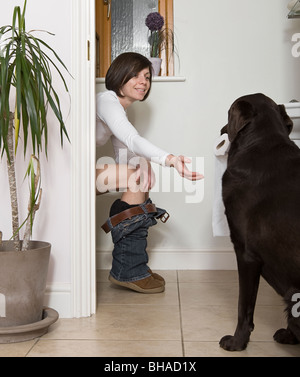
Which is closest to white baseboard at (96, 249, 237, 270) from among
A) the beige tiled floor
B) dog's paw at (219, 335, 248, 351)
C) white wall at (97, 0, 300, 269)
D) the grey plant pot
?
white wall at (97, 0, 300, 269)

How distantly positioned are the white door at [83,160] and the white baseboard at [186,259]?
0.97 m

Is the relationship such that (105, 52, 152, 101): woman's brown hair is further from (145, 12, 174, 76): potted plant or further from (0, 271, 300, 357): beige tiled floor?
(0, 271, 300, 357): beige tiled floor

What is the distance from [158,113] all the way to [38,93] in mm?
1342

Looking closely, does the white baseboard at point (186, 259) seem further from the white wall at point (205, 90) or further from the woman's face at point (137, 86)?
the woman's face at point (137, 86)

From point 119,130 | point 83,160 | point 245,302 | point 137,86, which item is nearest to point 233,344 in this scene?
point 245,302

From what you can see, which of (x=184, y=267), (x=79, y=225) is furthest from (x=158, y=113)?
(x=79, y=225)

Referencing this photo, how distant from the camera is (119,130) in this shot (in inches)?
80.0

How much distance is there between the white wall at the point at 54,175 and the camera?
5.90 feet

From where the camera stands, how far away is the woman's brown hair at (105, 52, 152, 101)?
7.57ft

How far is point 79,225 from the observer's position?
181 cm

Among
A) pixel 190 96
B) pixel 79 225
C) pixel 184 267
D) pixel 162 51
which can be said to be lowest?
pixel 184 267

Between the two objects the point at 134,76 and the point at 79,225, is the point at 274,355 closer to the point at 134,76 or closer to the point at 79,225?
the point at 79,225

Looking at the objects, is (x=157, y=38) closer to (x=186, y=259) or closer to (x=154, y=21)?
(x=154, y=21)

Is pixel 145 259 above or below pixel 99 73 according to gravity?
below
